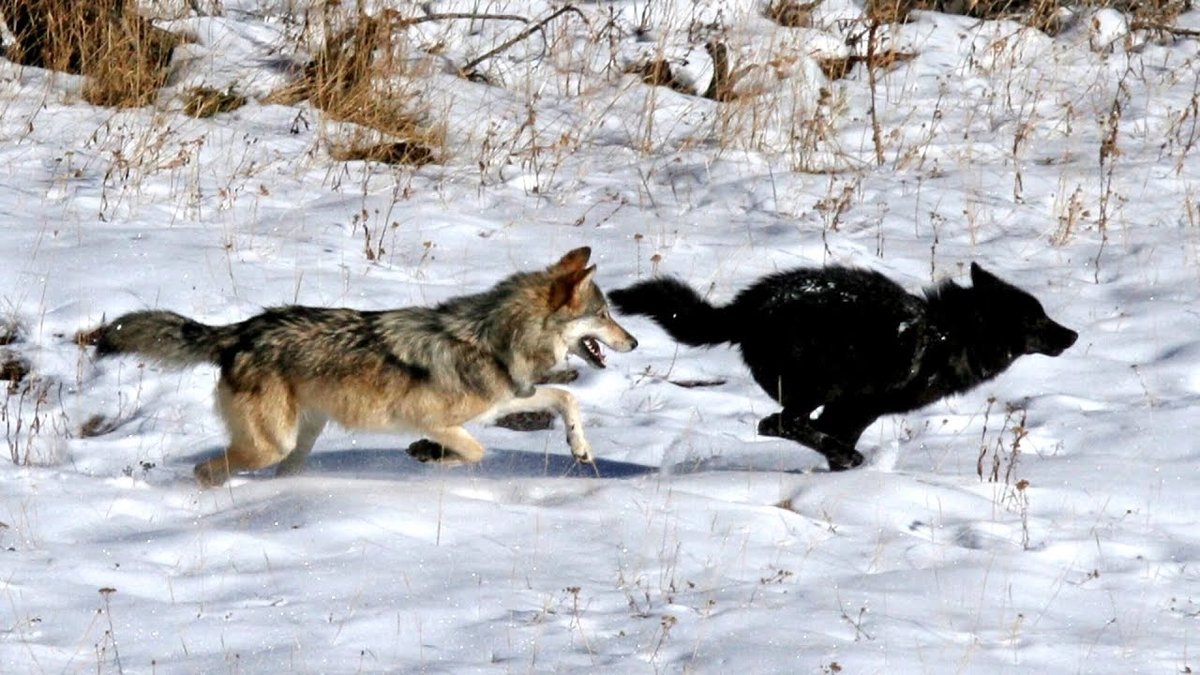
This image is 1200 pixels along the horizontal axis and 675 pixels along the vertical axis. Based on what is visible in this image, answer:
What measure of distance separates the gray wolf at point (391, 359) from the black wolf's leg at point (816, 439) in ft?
2.88

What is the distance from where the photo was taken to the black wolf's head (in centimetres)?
780

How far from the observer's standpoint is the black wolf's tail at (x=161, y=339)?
682 centimetres

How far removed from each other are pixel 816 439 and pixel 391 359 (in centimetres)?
211

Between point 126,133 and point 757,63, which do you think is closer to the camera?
point 126,133

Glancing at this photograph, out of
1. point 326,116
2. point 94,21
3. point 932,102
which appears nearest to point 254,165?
point 326,116

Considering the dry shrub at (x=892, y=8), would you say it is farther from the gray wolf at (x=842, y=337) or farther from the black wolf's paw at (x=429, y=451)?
the black wolf's paw at (x=429, y=451)

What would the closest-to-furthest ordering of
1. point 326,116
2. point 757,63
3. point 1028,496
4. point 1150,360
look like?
point 1028,496
point 1150,360
point 326,116
point 757,63

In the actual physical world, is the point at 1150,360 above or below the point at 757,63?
below

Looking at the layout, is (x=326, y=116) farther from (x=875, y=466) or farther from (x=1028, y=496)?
(x=1028, y=496)

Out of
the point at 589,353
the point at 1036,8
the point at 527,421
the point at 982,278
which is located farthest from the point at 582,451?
the point at 1036,8

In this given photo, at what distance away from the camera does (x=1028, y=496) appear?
6828mm

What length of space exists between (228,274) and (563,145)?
11.6 ft

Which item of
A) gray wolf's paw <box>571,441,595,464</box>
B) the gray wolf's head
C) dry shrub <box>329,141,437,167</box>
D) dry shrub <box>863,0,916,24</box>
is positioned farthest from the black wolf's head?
dry shrub <box>863,0,916,24</box>

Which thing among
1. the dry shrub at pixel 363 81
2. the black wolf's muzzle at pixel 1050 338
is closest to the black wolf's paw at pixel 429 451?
the black wolf's muzzle at pixel 1050 338
